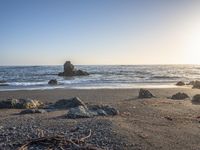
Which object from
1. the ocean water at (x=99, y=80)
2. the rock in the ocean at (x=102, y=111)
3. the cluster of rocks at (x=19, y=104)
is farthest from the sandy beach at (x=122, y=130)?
the ocean water at (x=99, y=80)

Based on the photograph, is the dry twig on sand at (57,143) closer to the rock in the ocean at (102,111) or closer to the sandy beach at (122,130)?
the sandy beach at (122,130)

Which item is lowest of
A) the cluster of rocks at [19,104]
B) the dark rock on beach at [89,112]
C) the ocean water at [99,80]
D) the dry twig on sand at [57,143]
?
the ocean water at [99,80]

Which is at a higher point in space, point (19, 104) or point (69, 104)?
point (69, 104)

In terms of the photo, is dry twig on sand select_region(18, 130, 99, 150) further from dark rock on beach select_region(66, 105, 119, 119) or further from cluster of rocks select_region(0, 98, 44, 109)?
cluster of rocks select_region(0, 98, 44, 109)

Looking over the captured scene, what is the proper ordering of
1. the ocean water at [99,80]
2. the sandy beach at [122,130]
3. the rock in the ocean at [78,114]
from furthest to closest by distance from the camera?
the ocean water at [99,80], the rock in the ocean at [78,114], the sandy beach at [122,130]

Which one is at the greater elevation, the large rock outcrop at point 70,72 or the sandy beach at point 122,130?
the sandy beach at point 122,130

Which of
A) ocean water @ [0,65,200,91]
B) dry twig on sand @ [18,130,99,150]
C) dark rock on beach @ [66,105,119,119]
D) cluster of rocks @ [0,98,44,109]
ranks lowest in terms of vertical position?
ocean water @ [0,65,200,91]

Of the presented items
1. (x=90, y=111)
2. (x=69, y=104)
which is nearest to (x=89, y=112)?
(x=90, y=111)

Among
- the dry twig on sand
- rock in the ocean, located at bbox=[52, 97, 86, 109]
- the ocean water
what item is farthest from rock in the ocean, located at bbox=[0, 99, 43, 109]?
the ocean water

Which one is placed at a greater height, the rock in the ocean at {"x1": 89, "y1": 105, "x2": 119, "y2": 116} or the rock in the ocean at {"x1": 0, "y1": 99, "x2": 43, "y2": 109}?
the rock in the ocean at {"x1": 89, "y1": 105, "x2": 119, "y2": 116}

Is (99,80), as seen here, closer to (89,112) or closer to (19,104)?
(19,104)

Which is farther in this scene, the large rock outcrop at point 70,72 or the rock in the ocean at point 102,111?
the large rock outcrop at point 70,72

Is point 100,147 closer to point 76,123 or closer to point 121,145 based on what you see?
point 121,145

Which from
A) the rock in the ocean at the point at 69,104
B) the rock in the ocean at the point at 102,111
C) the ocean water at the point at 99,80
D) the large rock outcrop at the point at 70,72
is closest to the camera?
the rock in the ocean at the point at 102,111
